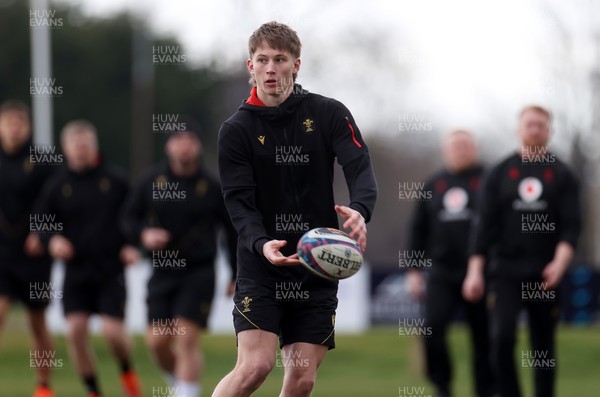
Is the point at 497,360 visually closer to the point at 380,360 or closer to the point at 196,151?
the point at 196,151

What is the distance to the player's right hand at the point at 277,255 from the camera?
6.45 meters

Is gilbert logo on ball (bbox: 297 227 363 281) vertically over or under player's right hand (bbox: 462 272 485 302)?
over

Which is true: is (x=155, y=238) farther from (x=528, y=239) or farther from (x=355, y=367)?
(x=355, y=367)

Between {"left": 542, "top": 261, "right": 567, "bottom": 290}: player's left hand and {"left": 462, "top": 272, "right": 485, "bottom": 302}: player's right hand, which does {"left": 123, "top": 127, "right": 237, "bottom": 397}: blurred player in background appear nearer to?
{"left": 462, "top": 272, "right": 485, "bottom": 302}: player's right hand

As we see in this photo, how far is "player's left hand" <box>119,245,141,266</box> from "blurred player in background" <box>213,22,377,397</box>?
5933mm

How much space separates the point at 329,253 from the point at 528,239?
4.40 metres

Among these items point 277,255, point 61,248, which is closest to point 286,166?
point 277,255

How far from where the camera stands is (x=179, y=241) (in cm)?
1177

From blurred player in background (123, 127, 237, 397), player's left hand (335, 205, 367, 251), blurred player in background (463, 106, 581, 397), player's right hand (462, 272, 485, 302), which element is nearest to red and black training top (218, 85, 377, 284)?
player's left hand (335, 205, 367, 251)

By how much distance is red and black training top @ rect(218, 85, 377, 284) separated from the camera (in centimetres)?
694

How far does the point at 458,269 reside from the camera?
41.0ft

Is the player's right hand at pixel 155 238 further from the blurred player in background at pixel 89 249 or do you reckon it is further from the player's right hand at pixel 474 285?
the player's right hand at pixel 474 285

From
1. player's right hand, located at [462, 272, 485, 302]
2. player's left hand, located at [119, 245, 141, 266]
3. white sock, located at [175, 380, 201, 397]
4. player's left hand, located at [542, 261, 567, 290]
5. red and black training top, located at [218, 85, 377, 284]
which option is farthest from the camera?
player's left hand, located at [119, 245, 141, 266]

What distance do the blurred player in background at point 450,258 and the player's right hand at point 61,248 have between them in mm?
A: 3715
